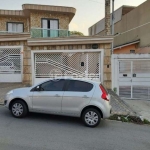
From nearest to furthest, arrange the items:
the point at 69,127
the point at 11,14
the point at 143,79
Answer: the point at 69,127 < the point at 143,79 < the point at 11,14

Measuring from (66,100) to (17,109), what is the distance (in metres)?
1.72

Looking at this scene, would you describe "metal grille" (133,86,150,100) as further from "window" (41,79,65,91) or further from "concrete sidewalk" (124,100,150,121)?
"window" (41,79,65,91)

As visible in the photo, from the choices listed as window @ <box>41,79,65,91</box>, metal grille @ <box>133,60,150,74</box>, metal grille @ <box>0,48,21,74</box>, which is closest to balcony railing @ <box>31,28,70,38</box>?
metal grille @ <box>0,48,21,74</box>

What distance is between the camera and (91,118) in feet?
19.2

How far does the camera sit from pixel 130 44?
20.0 m

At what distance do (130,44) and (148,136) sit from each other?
16.0m

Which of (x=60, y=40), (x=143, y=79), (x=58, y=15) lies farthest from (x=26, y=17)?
(x=143, y=79)

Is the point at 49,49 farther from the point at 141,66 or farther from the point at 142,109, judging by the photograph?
the point at 142,109

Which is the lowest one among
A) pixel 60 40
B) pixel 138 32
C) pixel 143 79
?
pixel 143 79

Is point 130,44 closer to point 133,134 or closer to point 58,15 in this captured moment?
point 58,15

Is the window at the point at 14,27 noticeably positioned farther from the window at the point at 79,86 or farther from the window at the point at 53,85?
the window at the point at 79,86

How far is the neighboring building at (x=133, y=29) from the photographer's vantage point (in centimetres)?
1862

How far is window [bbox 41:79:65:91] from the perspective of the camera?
6.20 meters

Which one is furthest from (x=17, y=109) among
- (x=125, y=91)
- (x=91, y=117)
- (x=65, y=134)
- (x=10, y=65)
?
(x=125, y=91)
